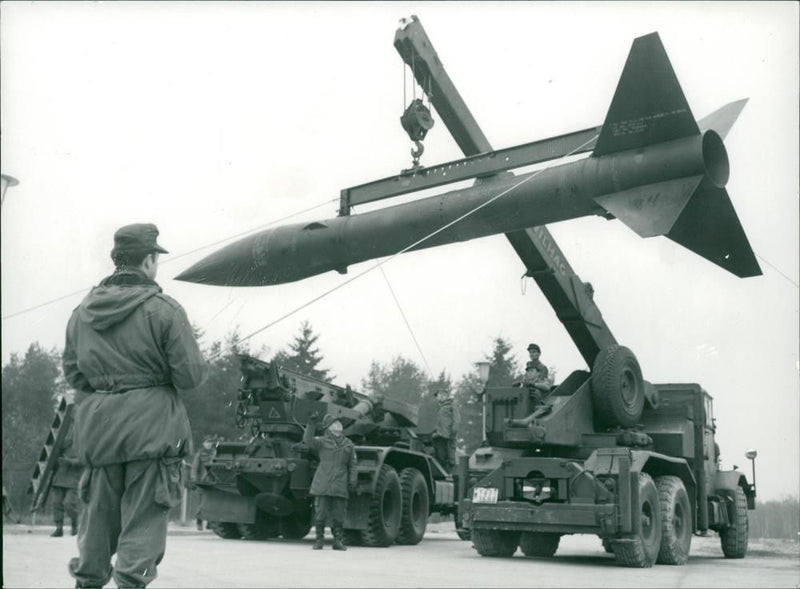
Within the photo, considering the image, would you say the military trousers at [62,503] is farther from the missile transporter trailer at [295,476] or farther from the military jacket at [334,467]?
the military jacket at [334,467]

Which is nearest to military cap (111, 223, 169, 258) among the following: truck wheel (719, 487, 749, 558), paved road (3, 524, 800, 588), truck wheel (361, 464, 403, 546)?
paved road (3, 524, 800, 588)

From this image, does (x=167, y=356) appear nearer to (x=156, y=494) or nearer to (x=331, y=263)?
(x=156, y=494)

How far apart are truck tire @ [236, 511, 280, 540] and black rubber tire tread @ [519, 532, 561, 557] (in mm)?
3536

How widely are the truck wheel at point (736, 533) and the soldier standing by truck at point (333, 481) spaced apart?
4.85 metres

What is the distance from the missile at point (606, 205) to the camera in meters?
7.29

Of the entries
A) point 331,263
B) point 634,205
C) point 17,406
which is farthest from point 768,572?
point 17,406

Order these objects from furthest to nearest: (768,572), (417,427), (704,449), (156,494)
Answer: (417,427), (704,449), (768,572), (156,494)

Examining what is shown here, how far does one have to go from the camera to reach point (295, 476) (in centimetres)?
1169

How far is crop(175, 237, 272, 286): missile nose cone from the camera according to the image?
27.4ft

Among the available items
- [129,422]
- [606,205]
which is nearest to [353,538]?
[606,205]

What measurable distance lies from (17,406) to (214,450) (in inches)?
169

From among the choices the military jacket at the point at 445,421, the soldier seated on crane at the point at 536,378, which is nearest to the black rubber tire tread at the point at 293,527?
the military jacket at the point at 445,421

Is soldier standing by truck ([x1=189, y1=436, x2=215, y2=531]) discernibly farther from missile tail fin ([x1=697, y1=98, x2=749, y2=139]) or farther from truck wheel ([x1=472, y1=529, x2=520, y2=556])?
missile tail fin ([x1=697, y1=98, x2=749, y2=139])

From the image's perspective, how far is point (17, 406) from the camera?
1459 centimetres
